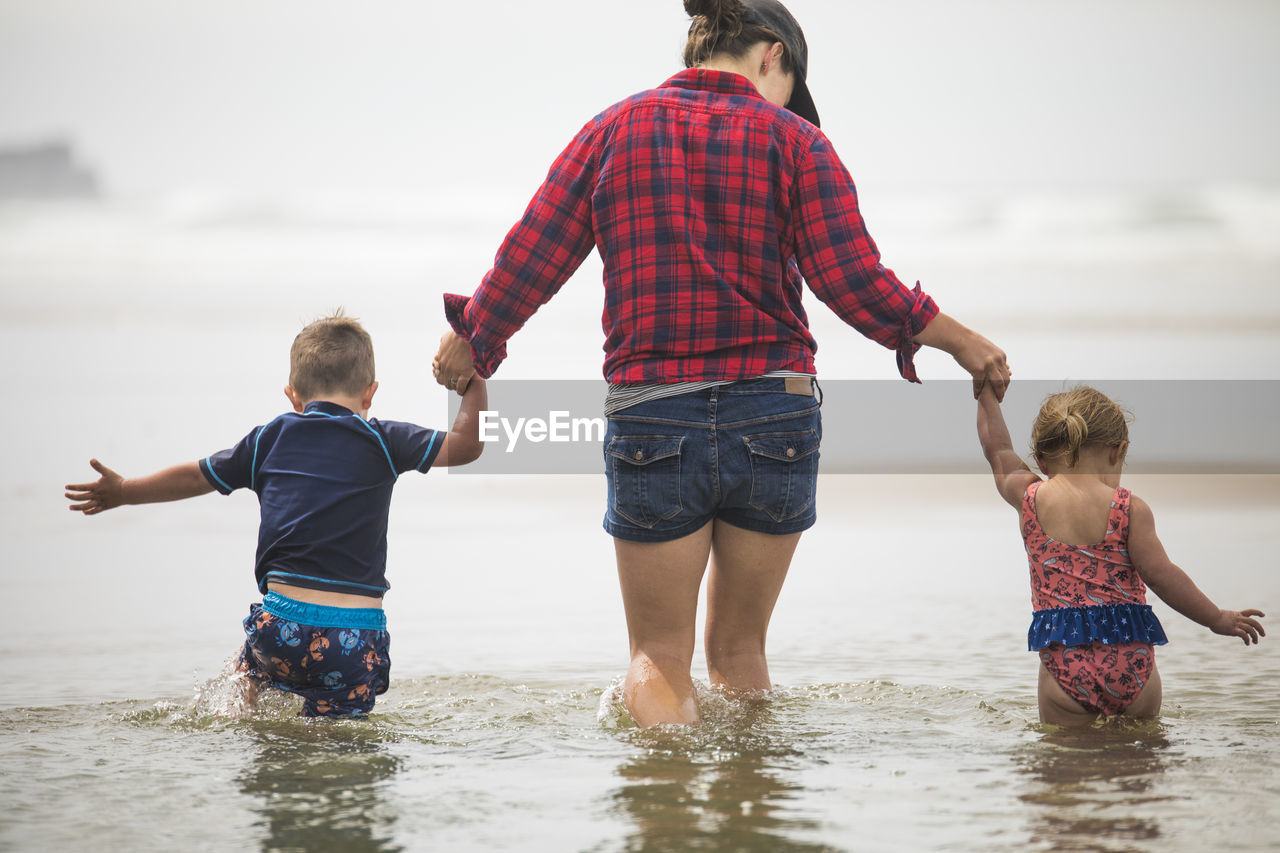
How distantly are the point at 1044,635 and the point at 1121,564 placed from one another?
20 cm

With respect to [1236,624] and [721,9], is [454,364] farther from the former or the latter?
[1236,624]

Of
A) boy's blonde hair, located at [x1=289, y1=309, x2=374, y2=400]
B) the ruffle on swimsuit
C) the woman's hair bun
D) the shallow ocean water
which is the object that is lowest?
the shallow ocean water

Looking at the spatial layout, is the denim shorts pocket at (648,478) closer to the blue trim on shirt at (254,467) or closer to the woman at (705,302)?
the woman at (705,302)

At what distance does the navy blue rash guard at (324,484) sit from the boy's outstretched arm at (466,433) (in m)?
0.02

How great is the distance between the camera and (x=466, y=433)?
7.77 ft

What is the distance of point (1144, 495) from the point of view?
24.6 feet

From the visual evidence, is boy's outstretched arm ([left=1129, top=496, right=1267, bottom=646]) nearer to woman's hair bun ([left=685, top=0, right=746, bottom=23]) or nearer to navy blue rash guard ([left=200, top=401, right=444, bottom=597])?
woman's hair bun ([left=685, top=0, right=746, bottom=23])

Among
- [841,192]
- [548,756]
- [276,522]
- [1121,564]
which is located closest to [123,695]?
[276,522]

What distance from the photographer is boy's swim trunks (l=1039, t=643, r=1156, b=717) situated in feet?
6.94

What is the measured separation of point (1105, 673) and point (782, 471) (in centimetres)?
72

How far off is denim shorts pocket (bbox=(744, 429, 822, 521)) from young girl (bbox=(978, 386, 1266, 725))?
1.27 feet

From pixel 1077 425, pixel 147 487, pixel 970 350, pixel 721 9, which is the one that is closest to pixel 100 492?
pixel 147 487

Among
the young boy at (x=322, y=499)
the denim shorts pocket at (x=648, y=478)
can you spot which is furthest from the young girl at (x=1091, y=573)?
the young boy at (x=322, y=499)

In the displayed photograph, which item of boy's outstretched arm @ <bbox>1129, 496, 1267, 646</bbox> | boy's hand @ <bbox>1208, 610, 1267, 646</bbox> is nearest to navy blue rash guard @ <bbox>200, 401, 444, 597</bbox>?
boy's outstretched arm @ <bbox>1129, 496, 1267, 646</bbox>
